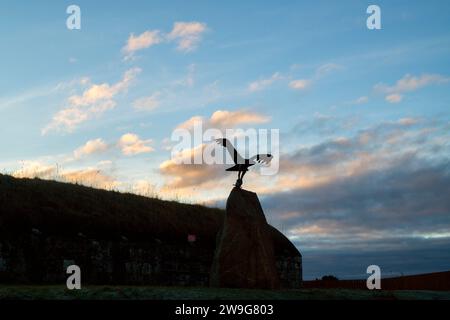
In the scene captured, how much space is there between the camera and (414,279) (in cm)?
3061

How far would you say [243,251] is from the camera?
18672mm

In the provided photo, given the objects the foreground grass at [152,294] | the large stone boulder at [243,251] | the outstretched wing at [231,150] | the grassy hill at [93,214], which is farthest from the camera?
the grassy hill at [93,214]

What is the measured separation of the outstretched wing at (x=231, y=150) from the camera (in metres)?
20.1

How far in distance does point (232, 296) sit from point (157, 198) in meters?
21.7

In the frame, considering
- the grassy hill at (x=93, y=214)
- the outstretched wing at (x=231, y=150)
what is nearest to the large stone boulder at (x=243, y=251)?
the outstretched wing at (x=231, y=150)

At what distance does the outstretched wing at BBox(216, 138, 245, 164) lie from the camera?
20.1 metres

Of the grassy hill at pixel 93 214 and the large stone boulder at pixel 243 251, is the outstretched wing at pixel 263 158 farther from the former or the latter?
the grassy hill at pixel 93 214

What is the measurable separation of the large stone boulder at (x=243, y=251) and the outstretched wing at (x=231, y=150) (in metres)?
1.19

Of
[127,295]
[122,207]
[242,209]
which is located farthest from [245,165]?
[122,207]

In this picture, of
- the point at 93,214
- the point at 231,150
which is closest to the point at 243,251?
the point at 231,150

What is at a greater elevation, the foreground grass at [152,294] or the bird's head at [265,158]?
the bird's head at [265,158]

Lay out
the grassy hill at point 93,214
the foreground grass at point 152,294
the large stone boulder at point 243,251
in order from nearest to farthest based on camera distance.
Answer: the foreground grass at point 152,294, the large stone boulder at point 243,251, the grassy hill at point 93,214

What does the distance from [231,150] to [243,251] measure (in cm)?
352
